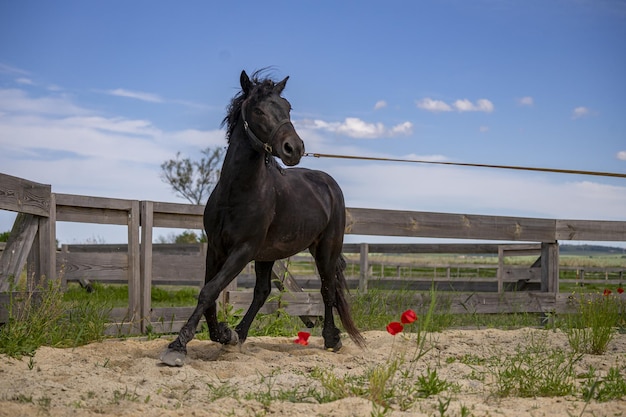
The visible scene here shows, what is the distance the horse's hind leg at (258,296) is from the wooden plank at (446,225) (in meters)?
1.77

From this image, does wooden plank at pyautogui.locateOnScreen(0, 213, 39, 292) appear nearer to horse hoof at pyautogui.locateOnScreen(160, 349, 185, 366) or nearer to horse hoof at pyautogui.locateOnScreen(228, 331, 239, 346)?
horse hoof at pyautogui.locateOnScreen(160, 349, 185, 366)

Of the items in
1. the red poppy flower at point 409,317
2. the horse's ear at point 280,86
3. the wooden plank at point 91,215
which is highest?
the horse's ear at point 280,86

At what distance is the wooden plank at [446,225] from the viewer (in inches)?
315

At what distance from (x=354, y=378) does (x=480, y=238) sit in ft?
16.2

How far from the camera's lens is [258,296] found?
626 centimetres

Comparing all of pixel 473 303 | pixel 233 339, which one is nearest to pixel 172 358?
pixel 233 339

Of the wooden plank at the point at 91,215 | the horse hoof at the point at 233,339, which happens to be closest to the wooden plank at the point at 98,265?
the wooden plank at the point at 91,215

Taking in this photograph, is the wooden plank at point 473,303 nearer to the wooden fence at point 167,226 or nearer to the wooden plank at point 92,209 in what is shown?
the wooden fence at point 167,226

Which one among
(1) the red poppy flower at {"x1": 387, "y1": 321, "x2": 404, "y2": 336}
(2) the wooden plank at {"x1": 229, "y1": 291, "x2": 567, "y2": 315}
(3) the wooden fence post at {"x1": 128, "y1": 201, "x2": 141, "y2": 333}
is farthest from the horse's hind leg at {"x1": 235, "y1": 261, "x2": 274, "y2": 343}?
(1) the red poppy flower at {"x1": 387, "y1": 321, "x2": 404, "y2": 336}

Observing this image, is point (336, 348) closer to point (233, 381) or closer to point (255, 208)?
point (255, 208)

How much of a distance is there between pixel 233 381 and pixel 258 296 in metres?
2.12

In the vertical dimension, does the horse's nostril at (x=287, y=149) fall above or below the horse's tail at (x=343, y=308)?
above

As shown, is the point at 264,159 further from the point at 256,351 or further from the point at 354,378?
the point at 354,378

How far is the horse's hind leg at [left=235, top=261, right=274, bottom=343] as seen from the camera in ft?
19.9
